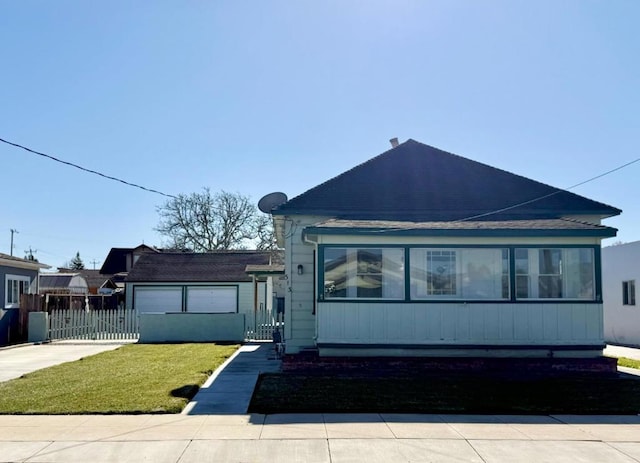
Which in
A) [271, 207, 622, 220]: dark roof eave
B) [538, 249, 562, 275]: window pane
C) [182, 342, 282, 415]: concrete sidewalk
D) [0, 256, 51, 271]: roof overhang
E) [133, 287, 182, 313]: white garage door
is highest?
[271, 207, 622, 220]: dark roof eave

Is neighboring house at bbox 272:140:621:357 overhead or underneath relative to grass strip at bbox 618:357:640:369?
overhead

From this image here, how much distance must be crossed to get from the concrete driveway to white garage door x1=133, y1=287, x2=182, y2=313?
8797 millimetres

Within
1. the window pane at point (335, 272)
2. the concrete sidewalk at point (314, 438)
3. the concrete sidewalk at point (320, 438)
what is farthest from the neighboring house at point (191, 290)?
the concrete sidewalk at point (320, 438)

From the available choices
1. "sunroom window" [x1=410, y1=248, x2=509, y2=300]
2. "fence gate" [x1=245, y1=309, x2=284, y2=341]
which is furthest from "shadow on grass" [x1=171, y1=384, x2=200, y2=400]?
"fence gate" [x1=245, y1=309, x2=284, y2=341]

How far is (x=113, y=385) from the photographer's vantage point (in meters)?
10.5

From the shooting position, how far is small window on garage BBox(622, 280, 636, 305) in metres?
21.2

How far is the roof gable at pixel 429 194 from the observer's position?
13875 mm

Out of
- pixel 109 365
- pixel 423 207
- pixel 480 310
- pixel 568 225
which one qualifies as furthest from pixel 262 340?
pixel 568 225

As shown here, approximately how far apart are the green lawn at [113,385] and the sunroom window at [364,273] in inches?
128

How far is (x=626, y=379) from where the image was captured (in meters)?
11.6

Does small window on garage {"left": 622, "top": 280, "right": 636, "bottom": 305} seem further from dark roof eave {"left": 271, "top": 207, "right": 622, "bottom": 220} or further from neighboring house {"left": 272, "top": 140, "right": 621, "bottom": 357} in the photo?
neighboring house {"left": 272, "top": 140, "right": 621, "bottom": 357}

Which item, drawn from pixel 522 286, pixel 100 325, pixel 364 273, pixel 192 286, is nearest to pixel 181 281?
pixel 192 286

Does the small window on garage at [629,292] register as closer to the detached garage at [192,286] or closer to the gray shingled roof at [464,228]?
the gray shingled roof at [464,228]

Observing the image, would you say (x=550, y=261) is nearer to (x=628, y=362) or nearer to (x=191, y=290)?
(x=628, y=362)
